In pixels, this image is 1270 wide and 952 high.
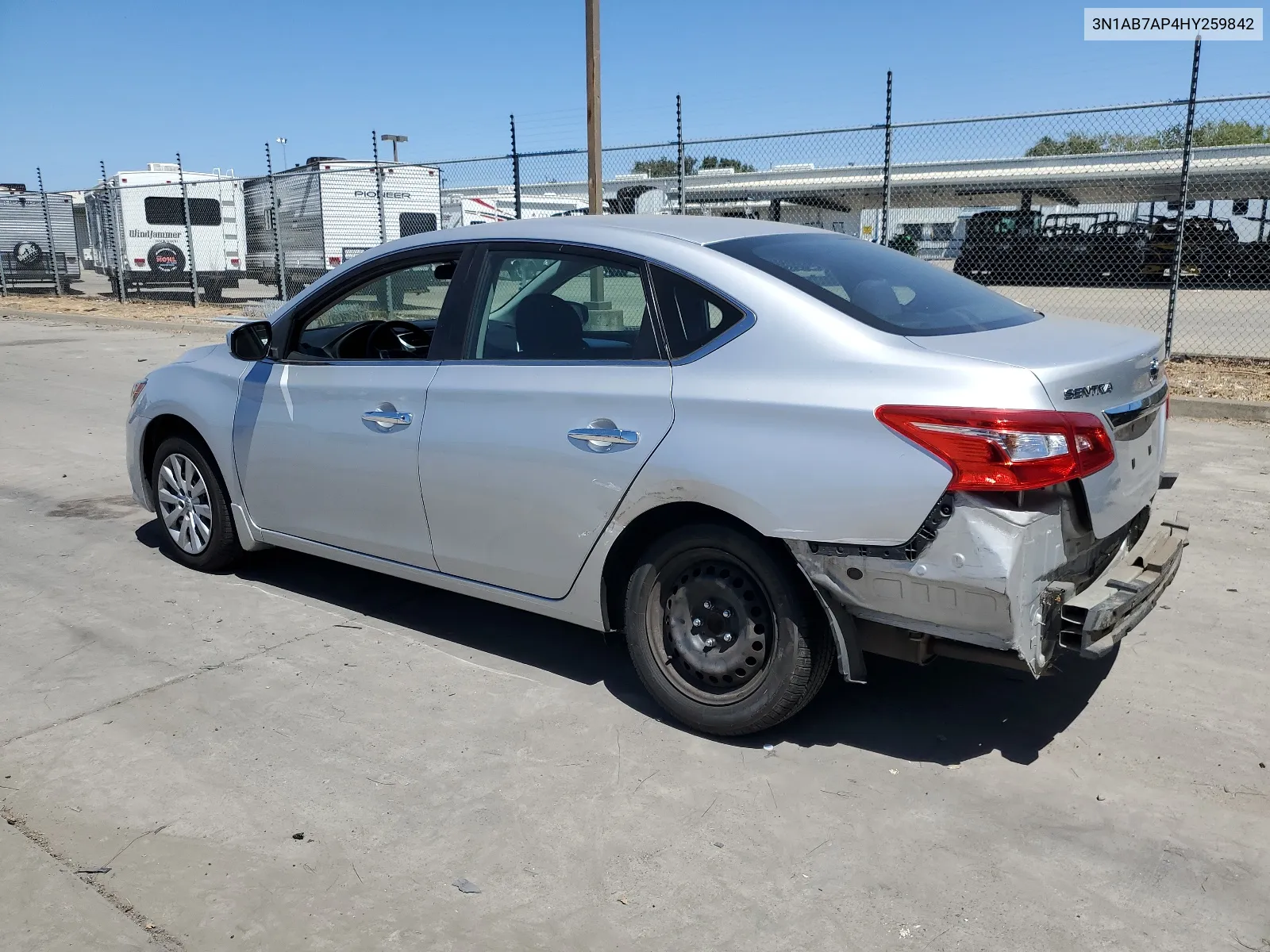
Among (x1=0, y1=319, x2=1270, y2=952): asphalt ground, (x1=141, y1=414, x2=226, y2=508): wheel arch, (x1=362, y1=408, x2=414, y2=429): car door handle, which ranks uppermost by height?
(x1=362, y1=408, x2=414, y2=429): car door handle

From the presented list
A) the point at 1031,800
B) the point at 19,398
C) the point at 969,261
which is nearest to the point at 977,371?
the point at 1031,800

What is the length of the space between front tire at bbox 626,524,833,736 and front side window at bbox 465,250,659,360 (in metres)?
0.77

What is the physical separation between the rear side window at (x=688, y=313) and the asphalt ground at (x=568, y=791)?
1.35 meters

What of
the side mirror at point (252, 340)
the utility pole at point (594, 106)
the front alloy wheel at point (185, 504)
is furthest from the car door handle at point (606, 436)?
the utility pole at point (594, 106)

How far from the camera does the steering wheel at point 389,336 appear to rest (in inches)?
187

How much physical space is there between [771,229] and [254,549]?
9.41ft

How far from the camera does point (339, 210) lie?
19.3 m

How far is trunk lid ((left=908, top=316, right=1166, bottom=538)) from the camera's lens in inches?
Answer: 121

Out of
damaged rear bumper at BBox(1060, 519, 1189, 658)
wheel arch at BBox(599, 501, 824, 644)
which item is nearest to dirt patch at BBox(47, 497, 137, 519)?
wheel arch at BBox(599, 501, 824, 644)

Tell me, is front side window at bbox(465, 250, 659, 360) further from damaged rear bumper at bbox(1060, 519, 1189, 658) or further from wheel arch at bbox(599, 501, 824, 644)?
damaged rear bumper at bbox(1060, 519, 1189, 658)

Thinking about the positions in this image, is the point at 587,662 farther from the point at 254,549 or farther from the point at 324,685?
the point at 254,549

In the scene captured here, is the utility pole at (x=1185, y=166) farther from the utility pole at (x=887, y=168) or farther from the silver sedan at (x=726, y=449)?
the silver sedan at (x=726, y=449)

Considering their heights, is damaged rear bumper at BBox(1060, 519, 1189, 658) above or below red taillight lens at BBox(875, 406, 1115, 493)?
below

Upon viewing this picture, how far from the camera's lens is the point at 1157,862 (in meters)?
2.89
